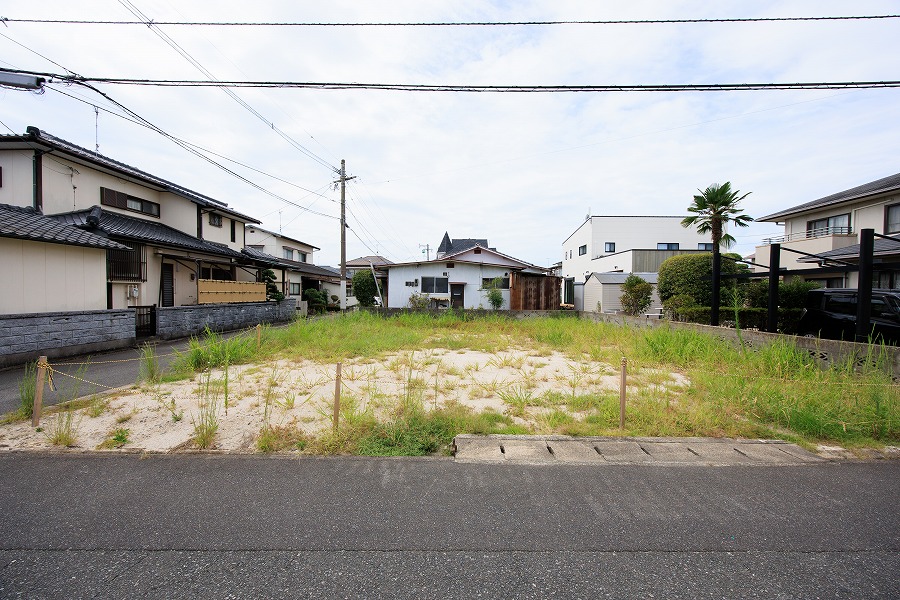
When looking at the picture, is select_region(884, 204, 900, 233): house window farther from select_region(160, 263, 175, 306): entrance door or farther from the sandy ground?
select_region(160, 263, 175, 306): entrance door

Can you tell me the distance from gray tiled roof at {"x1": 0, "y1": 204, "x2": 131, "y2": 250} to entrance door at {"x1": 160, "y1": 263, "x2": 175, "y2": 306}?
150 inches

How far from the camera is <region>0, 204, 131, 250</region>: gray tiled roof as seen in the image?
7508mm

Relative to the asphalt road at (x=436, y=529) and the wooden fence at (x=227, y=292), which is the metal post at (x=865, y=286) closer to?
the asphalt road at (x=436, y=529)

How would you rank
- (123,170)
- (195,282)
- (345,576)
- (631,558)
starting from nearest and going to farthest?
(345,576) → (631,558) → (123,170) → (195,282)

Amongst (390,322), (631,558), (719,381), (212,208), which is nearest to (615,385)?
(719,381)

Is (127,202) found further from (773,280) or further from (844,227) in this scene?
(844,227)

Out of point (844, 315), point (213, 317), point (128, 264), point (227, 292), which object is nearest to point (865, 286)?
point (844, 315)

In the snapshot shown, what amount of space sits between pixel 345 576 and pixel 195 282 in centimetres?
1609

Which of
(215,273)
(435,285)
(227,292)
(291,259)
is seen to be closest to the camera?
(227,292)

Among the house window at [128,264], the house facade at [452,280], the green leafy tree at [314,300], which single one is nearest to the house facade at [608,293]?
the house facade at [452,280]

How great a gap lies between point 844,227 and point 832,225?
2.34 ft

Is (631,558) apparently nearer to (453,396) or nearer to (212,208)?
(453,396)

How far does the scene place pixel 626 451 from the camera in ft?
12.1

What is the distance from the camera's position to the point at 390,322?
1329cm
